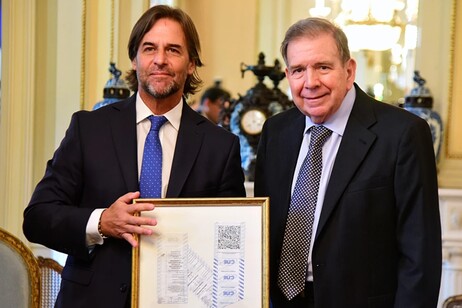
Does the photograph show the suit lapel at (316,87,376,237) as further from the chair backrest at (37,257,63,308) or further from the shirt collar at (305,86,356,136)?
the chair backrest at (37,257,63,308)

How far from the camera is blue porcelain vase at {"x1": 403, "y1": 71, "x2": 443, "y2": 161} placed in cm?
638

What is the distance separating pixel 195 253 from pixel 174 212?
0.14m

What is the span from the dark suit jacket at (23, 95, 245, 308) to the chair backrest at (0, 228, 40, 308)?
1.36ft

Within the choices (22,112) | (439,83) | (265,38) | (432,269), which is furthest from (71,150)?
(265,38)

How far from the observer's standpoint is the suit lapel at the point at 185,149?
2832 millimetres

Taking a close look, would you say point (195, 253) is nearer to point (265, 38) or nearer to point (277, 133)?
point (277, 133)

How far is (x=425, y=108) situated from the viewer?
255 inches

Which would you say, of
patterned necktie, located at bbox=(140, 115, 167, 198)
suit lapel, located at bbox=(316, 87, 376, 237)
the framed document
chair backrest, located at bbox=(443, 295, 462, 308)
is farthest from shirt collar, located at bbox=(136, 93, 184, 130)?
chair backrest, located at bbox=(443, 295, 462, 308)

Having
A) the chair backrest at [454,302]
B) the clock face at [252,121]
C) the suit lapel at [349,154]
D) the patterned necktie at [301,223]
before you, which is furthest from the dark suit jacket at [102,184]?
the clock face at [252,121]

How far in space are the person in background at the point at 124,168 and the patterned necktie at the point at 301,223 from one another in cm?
22

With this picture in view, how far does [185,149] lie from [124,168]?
21 cm

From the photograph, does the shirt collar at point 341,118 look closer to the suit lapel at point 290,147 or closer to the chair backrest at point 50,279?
the suit lapel at point 290,147

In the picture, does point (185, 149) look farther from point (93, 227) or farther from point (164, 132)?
point (93, 227)

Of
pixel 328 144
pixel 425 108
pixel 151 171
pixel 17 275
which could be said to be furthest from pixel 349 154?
pixel 425 108
